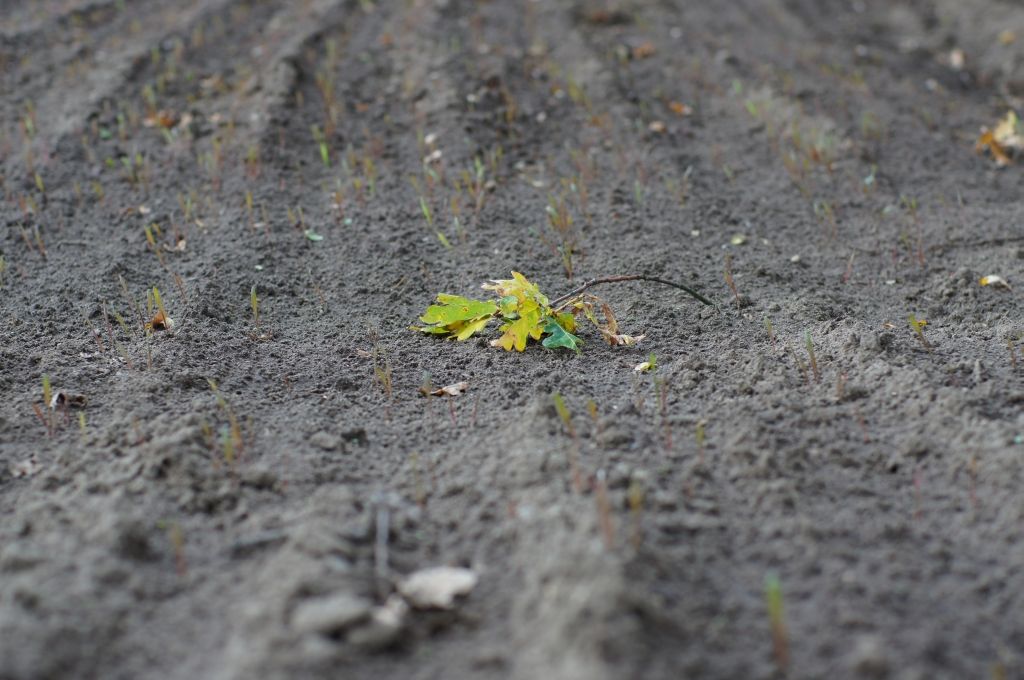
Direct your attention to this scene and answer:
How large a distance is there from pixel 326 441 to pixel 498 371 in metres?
0.57

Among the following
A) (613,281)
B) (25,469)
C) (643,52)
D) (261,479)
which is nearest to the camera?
(261,479)

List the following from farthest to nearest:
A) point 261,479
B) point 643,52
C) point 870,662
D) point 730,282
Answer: point 643,52 < point 730,282 < point 261,479 < point 870,662

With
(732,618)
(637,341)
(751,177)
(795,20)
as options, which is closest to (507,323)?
(637,341)

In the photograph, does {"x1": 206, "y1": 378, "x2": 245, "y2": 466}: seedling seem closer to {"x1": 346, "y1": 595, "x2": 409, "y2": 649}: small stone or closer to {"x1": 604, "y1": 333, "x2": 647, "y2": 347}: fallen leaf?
{"x1": 346, "y1": 595, "x2": 409, "y2": 649}: small stone

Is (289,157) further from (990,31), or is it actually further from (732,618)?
(990,31)

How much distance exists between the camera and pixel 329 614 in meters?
1.49

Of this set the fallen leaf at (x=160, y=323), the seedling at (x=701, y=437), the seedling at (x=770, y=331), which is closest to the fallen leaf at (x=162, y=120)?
the fallen leaf at (x=160, y=323)

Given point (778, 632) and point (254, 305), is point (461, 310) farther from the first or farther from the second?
point (778, 632)

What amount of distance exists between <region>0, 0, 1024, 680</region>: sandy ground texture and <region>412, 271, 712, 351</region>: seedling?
0.07m

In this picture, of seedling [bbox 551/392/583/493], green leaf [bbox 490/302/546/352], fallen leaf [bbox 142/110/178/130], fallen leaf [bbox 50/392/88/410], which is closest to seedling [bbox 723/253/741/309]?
green leaf [bbox 490/302/546/352]

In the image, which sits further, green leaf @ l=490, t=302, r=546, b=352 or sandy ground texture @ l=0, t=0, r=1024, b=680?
green leaf @ l=490, t=302, r=546, b=352

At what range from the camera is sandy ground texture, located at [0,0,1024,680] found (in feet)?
5.09

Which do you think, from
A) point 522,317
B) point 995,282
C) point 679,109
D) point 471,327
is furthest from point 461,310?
point 679,109

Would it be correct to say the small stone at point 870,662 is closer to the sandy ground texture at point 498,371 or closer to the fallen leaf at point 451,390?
the sandy ground texture at point 498,371
